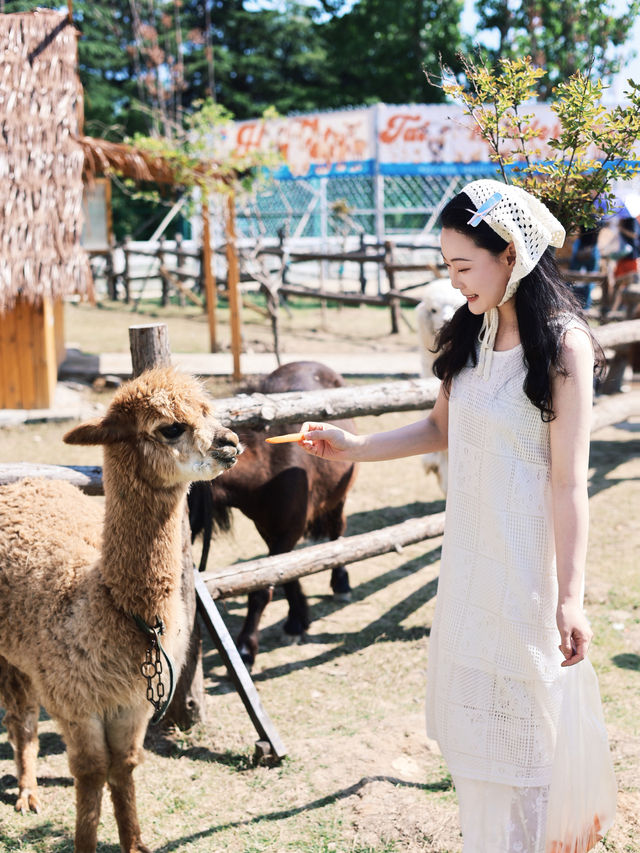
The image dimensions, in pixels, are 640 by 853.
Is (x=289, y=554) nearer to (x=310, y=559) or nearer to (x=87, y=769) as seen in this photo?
(x=310, y=559)

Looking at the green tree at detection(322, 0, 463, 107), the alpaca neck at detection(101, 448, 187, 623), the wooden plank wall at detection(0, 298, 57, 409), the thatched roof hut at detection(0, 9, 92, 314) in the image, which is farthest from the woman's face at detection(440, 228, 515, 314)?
the green tree at detection(322, 0, 463, 107)

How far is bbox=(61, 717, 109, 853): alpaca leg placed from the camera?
9.20 feet

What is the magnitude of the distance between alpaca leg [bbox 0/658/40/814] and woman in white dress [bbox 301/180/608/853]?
6.00 feet

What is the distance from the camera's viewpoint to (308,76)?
36938 mm

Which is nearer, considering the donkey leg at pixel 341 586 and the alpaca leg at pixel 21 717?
the alpaca leg at pixel 21 717

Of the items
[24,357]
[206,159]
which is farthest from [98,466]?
[206,159]

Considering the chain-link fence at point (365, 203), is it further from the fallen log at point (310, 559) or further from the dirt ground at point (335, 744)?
the fallen log at point (310, 559)

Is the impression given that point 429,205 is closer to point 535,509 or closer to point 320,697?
point 320,697

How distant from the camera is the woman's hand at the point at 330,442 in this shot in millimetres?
2658

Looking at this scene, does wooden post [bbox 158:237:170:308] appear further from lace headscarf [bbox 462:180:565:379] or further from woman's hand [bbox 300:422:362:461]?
lace headscarf [bbox 462:180:565:379]

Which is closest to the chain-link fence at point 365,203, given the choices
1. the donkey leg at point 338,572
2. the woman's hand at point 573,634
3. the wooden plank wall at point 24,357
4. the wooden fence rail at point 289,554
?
the wooden plank wall at point 24,357

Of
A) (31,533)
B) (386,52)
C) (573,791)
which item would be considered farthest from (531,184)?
(386,52)

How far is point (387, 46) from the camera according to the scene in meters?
33.1

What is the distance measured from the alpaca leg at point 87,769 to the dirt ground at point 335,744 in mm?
284
